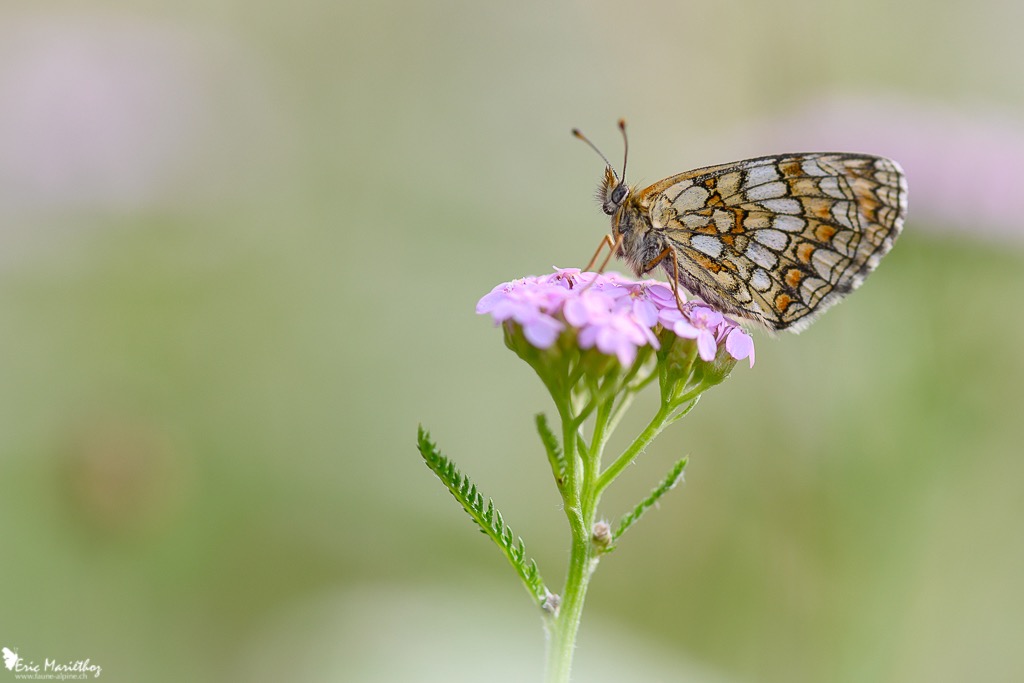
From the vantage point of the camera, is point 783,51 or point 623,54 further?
point 623,54

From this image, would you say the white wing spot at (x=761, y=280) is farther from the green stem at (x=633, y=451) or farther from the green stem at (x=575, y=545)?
the green stem at (x=575, y=545)

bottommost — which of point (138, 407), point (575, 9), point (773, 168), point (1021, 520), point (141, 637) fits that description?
point (141, 637)

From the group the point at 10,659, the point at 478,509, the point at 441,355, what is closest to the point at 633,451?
the point at 478,509

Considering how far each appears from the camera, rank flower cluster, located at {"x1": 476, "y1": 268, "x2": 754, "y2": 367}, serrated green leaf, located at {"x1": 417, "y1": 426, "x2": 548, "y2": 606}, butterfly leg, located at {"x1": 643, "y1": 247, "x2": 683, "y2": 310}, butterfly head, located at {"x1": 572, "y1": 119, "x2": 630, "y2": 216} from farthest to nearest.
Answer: butterfly head, located at {"x1": 572, "y1": 119, "x2": 630, "y2": 216} < butterfly leg, located at {"x1": 643, "y1": 247, "x2": 683, "y2": 310} < flower cluster, located at {"x1": 476, "y1": 268, "x2": 754, "y2": 367} < serrated green leaf, located at {"x1": 417, "y1": 426, "x2": 548, "y2": 606}

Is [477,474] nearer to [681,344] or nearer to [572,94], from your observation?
[681,344]

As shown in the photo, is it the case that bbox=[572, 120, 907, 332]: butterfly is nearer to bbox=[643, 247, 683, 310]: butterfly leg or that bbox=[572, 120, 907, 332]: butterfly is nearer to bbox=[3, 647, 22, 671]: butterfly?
bbox=[643, 247, 683, 310]: butterfly leg

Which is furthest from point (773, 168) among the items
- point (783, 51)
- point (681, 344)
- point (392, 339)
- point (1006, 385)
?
point (783, 51)

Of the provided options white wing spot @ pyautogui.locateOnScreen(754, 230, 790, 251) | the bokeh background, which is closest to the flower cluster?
white wing spot @ pyautogui.locateOnScreen(754, 230, 790, 251)

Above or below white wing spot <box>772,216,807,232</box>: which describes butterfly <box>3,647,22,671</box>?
below
